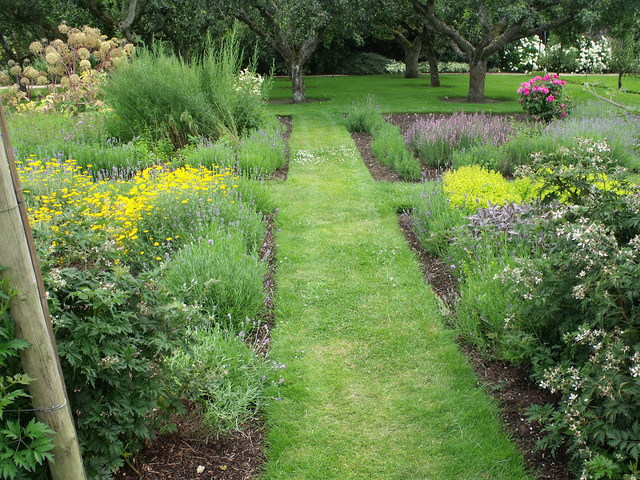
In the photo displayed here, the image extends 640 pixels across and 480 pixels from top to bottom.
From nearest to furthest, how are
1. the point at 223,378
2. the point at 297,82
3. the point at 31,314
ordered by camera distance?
the point at 31,314 → the point at 223,378 → the point at 297,82

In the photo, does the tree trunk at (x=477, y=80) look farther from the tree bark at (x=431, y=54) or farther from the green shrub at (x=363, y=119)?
the green shrub at (x=363, y=119)

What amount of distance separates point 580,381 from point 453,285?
2.13 metres

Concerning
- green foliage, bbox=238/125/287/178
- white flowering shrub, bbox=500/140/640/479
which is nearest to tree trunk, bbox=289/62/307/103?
green foliage, bbox=238/125/287/178

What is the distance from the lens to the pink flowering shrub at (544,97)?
9.99 metres

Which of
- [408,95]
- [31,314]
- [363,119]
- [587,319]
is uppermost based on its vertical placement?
[408,95]

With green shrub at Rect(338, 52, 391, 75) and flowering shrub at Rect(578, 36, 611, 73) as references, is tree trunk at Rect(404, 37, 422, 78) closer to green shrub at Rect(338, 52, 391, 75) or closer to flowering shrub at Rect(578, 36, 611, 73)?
green shrub at Rect(338, 52, 391, 75)

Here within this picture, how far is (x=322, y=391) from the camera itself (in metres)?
3.33

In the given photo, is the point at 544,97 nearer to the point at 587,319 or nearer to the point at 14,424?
the point at 587,319

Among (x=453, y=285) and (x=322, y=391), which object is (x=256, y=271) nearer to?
(x=322, y=391)

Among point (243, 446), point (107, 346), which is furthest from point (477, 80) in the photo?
point (107, 346)

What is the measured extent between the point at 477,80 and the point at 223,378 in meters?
15.8

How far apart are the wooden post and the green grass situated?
1190 centimetres

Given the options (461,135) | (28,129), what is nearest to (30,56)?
(28,129)

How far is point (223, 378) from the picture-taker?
306cm
